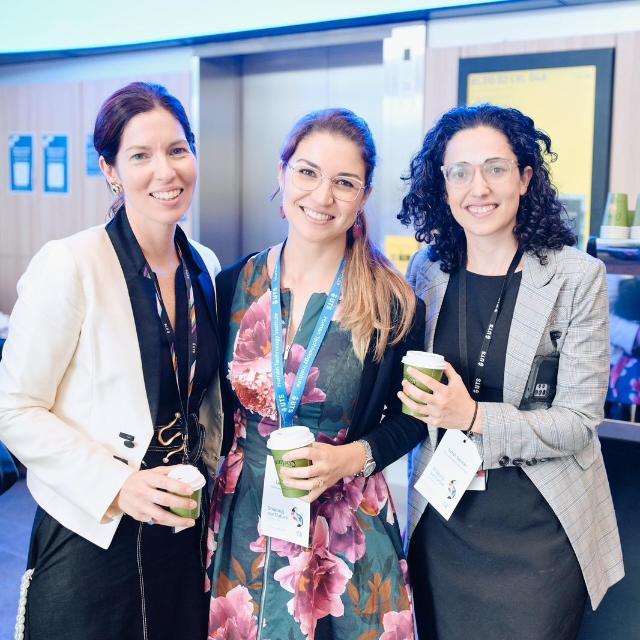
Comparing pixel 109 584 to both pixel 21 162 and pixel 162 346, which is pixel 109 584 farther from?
pixel 21 162

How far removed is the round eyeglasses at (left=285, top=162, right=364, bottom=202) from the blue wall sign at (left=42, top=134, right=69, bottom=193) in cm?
→ 374

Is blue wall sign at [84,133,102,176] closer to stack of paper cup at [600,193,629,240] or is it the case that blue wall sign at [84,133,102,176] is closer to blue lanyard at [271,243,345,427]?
stack of paper cup at [600,193,629,240]

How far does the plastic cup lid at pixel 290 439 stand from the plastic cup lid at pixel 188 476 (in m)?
0.15

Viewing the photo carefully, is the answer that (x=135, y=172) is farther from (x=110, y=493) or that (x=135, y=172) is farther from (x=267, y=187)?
(x=267, y=187)

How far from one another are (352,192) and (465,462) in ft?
2.25

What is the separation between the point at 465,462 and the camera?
65.8 inches

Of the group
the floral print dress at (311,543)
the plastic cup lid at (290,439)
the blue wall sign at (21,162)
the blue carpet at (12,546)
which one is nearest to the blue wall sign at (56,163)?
the blue wall sign at (21,162)

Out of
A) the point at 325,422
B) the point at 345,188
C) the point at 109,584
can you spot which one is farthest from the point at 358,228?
the point at 109,584

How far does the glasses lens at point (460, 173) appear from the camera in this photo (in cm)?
174

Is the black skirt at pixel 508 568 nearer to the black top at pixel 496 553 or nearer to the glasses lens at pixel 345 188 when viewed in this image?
the black top at pixel 496 553

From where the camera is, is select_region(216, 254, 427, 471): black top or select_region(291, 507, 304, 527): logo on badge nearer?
select_region(291, 507, 304, 527): logo on badge

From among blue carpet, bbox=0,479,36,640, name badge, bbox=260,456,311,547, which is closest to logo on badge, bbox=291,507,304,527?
name badge, bbox=260,456,311,547

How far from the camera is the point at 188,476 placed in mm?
1405

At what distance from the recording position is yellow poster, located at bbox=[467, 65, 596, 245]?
332cm
